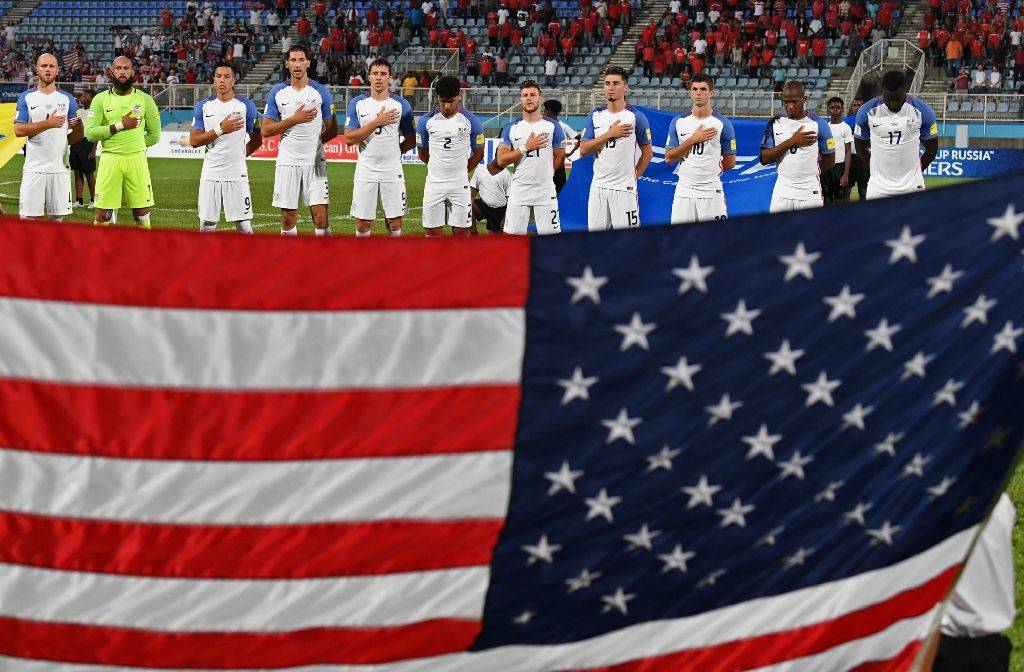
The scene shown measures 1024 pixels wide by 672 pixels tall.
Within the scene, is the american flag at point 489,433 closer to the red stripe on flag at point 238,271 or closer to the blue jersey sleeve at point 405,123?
the red stripe on flag at point 238,271

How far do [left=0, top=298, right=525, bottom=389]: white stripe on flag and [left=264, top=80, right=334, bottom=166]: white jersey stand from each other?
36.0ft

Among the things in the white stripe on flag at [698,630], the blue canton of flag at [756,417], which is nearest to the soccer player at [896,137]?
the blue canton of flag at [756,417]

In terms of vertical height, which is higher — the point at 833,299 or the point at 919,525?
the point at 833,299

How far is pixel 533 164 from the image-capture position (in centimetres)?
1245

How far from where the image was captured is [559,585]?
113 inches

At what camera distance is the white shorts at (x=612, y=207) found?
12.7 m

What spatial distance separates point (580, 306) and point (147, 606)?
116 centimetres

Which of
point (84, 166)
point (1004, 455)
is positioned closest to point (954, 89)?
point (84, 166)

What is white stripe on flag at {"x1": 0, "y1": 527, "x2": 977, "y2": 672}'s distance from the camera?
2891 millimetres

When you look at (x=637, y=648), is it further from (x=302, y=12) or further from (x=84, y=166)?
(x=302, y=12)

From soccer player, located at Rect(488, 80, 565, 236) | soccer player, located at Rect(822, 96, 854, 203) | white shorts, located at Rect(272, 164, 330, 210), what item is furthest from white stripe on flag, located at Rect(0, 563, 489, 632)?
soccer player, located at Rect(822, 96, 854, 203)

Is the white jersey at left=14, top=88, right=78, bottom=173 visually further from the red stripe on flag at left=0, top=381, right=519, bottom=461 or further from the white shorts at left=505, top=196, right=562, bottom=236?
the red stripe on flag at left=0, top=381, right=519, bottom=461

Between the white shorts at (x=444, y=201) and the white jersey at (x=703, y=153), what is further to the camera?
the white shorts at (x=444, y=201)

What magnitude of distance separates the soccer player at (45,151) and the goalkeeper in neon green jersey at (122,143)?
0.33 metres
